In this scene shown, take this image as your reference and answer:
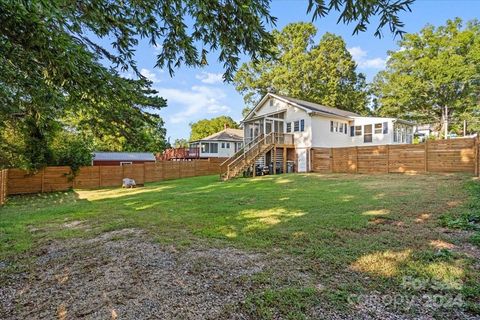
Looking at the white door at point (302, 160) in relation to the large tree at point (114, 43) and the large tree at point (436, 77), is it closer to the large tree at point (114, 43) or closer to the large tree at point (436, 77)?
the large tree at point (436, 77)

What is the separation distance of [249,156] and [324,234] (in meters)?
14.9

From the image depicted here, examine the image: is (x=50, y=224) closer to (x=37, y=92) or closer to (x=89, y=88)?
(x=37, y=92)

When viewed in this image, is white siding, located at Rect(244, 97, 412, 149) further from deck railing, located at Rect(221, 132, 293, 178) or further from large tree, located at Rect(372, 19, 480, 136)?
large tree, located at Rect(372, 19, 480, 136)

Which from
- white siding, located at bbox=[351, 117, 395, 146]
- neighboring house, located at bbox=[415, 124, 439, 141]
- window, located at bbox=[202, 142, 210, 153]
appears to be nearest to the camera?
white siding, located at bbox=[351, 117, 395, 146]

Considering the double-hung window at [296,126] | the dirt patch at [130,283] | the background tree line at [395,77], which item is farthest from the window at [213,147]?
the dirt patch at [130,283]

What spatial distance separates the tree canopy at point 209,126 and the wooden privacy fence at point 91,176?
3685 cm

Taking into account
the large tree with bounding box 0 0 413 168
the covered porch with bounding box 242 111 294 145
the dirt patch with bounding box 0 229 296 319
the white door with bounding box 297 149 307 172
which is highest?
the covered porch with bounding box 242 111 294 145

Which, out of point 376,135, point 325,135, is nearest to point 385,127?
point 376,135

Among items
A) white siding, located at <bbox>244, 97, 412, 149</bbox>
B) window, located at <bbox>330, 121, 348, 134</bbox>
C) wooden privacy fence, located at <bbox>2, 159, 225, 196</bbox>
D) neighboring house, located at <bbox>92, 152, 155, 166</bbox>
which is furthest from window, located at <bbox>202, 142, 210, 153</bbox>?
window, located at <bbox>330, 121, 348, 134</bbox>

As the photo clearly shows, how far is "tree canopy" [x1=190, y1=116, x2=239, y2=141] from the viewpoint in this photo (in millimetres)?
61500

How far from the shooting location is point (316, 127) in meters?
20.8

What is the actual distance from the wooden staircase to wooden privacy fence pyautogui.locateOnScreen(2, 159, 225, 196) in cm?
566

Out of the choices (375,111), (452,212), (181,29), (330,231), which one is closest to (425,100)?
(375,111)

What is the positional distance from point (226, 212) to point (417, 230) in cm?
424
